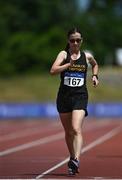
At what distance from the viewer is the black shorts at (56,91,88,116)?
12.4 meters

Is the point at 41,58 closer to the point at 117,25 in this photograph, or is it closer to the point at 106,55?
the point at 106,55

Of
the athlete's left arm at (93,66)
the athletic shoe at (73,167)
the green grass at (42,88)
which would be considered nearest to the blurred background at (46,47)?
the green grass at (42,88)

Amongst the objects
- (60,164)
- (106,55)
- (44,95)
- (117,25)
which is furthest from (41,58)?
(60,164)

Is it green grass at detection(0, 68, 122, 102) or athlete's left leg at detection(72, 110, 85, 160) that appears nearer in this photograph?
athlete's left leg at detection(72, 110, 85, 160)

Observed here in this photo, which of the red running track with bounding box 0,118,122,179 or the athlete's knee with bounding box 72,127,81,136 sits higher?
the athlete's knee with bounding box 72,127,81,136

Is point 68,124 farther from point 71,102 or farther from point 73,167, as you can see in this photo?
point 73,167

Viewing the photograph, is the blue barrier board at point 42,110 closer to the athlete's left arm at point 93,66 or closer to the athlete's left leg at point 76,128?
the athlete's left arm at point 93,66

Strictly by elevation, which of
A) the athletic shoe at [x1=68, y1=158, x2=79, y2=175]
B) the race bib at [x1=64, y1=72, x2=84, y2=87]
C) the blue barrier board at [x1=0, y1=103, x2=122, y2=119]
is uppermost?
the race bib at [x1=64, y1=72, x2=84, y2=87]

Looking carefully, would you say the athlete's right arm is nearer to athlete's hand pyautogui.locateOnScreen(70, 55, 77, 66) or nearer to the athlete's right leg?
athlete's hand pyautogui.locateOnScreen(70, 55, 77, 66)

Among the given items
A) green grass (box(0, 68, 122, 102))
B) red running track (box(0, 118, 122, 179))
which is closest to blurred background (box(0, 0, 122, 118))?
green grass (box(0, 68, 122, 102))

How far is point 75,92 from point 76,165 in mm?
1084

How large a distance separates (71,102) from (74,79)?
1.13ft

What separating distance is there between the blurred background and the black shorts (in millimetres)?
33347

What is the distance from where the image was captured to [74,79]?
12398 mm
